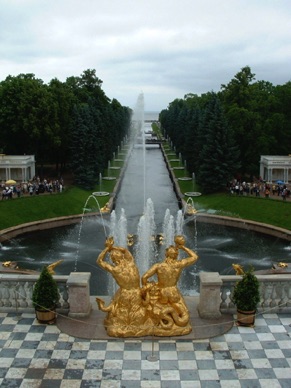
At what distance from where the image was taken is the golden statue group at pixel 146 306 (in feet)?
38.7

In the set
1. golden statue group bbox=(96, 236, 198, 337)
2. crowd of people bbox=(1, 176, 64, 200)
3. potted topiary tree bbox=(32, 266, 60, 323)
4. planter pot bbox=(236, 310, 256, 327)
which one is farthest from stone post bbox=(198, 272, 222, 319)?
crowd of people bbox=(1, 176, 64, 200)

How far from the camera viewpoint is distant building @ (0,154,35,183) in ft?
151

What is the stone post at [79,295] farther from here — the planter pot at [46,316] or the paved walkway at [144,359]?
the paved walkway at [144,359]

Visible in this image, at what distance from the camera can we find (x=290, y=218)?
110ft

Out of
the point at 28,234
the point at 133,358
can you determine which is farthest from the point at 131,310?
the point at 28,234

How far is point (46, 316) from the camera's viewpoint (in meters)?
12.4

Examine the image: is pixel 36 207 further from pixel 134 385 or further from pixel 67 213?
pixel 134 385

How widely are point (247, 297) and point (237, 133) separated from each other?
3734cm

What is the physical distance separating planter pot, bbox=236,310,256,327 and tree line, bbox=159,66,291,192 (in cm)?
3022

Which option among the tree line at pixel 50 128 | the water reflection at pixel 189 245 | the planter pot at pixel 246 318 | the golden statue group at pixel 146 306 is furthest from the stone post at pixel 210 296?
the tree line at pixel 50 128

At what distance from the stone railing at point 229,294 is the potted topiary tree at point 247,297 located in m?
0.47

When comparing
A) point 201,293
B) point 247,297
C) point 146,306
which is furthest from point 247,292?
point 146,306

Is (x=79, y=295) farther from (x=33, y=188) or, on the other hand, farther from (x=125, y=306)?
(x=33, y=188)

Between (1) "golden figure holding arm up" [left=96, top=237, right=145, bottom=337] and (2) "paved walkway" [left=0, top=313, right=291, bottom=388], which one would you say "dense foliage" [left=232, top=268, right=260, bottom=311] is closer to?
(2) "paved walkway" [left=0, top=313, right=291, bottom=388]
